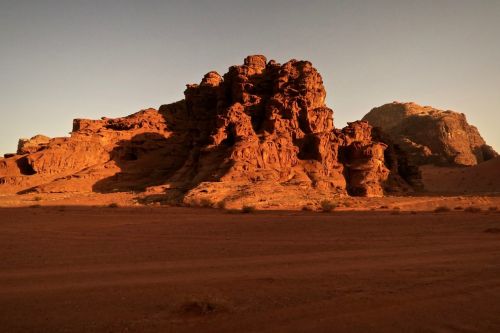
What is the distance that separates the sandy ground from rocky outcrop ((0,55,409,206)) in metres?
11.5

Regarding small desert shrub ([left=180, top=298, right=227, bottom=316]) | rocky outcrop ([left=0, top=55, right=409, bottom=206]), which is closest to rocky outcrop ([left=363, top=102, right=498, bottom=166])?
rocky outcrop ([left=0, top=55, right=409, bottom=206])

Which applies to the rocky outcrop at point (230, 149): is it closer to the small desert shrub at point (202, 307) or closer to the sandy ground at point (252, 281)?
the sandy ground at point (252, 281)

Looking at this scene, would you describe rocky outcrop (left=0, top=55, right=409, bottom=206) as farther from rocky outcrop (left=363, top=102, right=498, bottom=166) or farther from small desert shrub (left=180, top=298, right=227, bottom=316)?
rocky outcrop (left=363, top=102, right=498, bottom=166)

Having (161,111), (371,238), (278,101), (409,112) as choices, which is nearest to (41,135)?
(161,111)

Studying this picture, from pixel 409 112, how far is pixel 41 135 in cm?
7789

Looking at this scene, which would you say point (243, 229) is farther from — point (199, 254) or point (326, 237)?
point (199, 254)

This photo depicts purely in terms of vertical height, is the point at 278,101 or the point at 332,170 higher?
the point at 278,101

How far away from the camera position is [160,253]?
8.04 meters

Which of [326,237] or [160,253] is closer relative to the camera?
[160,253]

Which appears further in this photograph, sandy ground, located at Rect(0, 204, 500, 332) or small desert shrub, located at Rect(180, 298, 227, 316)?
small desert shrub, located at Rect(180, 298, 227, 316)

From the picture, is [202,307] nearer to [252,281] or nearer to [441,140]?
[252,281]

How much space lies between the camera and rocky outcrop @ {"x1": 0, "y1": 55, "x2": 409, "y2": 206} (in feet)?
81.3

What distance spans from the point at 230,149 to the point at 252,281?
2038 cm

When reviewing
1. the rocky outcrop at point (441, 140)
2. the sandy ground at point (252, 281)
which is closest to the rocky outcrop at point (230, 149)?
the sandy ground at point (252, 281)
